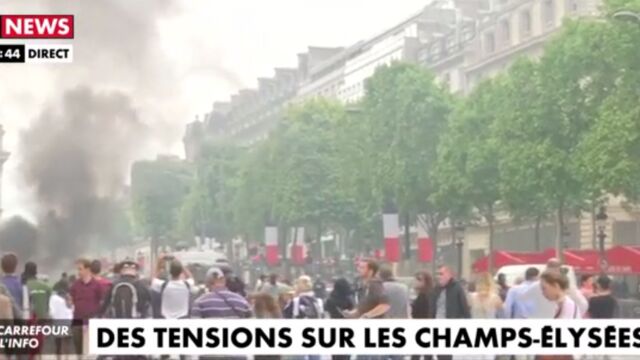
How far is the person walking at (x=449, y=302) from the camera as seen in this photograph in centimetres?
1352

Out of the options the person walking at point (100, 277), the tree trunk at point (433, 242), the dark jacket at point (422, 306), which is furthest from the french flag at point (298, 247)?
the person walking at point (100, 277)

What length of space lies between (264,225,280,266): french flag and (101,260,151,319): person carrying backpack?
2837 mm

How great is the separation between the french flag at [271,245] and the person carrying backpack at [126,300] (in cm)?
284

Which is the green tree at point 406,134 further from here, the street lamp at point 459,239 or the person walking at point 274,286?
the person walking at point 274,286

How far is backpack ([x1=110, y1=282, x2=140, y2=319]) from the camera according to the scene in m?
12.9

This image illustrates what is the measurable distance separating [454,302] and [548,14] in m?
9.82

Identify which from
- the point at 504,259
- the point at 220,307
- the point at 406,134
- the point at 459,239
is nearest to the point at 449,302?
the point at 220,307

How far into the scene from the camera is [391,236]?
16.6 m

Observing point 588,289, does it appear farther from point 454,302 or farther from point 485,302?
point 454,302

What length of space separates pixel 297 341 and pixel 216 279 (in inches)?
38.4

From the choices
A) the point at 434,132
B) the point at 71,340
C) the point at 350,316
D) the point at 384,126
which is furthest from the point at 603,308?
the point at 434,132

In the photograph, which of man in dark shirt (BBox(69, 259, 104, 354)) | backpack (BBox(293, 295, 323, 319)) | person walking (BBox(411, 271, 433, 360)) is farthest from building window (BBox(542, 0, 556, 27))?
man in dark shirt (BBox(69, 259, 104, 354))

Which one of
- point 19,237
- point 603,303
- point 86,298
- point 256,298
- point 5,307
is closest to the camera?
point 5,307

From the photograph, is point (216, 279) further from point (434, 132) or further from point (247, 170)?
point (434, 132)
